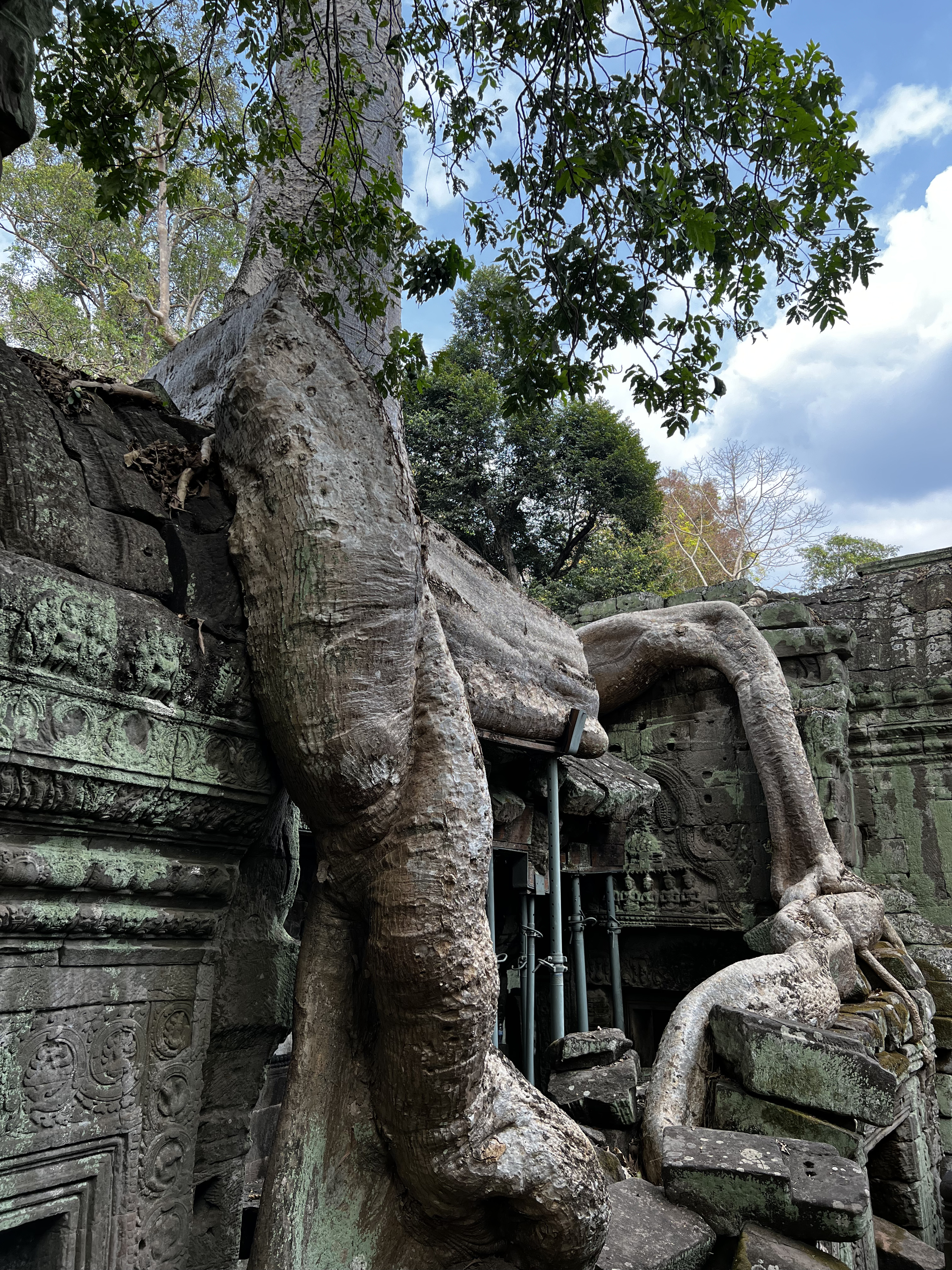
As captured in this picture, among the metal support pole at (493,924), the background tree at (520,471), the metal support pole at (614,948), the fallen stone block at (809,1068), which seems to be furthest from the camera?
the background tree at (520,471)

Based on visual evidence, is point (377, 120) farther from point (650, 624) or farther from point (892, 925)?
point (892, 925)

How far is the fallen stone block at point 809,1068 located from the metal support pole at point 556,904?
0.74 meters

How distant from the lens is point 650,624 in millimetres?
7535

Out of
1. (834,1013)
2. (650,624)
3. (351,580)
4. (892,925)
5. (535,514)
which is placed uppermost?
(535,514)

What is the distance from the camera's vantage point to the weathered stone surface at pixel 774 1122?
3.34m

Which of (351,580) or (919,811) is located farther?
(919,811)

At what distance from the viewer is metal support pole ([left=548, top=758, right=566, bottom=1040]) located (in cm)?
403

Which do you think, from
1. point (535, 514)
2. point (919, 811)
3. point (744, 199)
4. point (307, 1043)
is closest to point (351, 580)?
point (307, 1043)

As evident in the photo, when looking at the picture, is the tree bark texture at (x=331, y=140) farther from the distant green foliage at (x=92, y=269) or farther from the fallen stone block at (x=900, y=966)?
the distant green foliage at (x=92, y=269)

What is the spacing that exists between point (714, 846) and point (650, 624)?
189 cm

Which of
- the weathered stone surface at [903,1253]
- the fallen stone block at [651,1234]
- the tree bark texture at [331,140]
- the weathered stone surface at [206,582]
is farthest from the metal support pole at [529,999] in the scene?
the weathered stone surface at [206,582]

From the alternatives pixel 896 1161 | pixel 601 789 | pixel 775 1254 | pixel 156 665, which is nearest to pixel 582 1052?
pixel 601 789

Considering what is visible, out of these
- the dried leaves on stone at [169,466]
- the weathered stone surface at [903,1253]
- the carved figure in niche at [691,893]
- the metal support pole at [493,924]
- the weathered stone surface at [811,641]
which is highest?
the weathered stone surface at [811,641]

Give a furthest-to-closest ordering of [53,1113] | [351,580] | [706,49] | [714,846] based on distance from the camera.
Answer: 1. [714,846]
2. [706,49]
3. [351,580]
4. [53,1113]
